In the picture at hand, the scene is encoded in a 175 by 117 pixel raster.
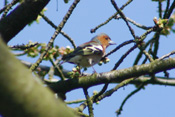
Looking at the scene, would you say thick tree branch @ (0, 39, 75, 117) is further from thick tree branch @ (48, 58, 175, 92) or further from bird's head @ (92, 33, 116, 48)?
bird's head @ (92, 33, 116, 48)

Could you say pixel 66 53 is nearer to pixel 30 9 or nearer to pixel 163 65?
pixel 30 9

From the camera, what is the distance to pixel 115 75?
12.3 feet

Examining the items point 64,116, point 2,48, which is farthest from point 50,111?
point 2,48

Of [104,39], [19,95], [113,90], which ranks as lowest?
Answer: [19,95]

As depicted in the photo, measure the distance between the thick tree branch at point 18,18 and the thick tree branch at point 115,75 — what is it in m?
0.86

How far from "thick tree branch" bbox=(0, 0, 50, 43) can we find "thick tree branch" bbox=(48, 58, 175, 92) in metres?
0.86

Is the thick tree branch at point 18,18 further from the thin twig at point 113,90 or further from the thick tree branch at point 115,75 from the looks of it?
the thin twig at point 113,90

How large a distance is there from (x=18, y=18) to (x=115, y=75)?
1.40 meters

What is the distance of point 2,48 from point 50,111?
0.98ft

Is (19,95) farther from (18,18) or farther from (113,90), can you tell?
(113,90)

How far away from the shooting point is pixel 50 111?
41.6 inches

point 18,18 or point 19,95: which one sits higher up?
point 18,18

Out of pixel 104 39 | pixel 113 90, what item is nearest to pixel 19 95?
pixel 113 90

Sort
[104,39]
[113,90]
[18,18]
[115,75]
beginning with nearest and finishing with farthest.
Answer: [18,18] < [115,75] < [113,90] < [104,39]
